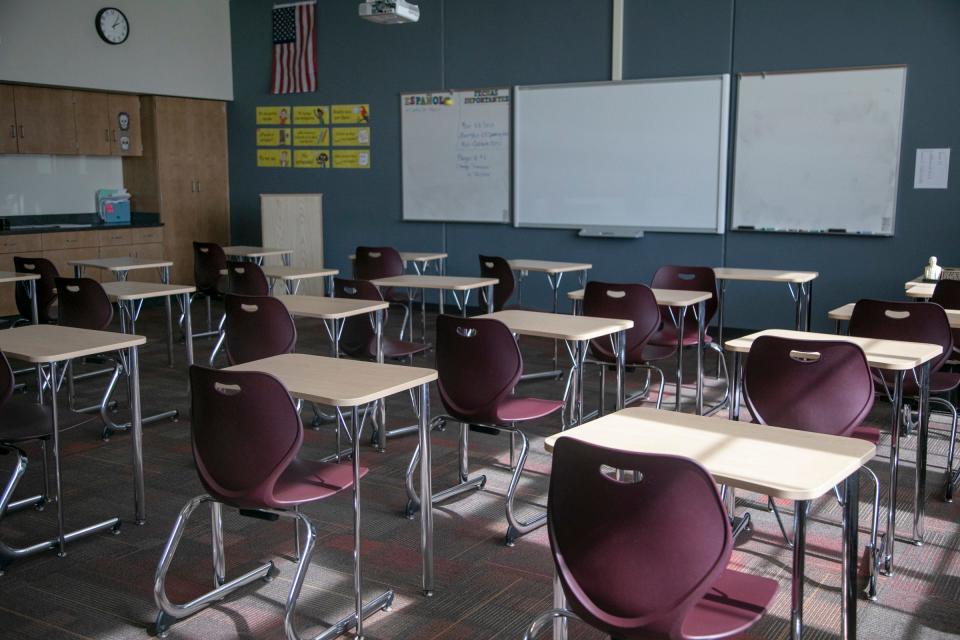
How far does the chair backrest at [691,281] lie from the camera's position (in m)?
5.36

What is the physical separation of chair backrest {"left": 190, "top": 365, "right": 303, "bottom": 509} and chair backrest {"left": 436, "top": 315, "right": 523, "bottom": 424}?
1036 mm

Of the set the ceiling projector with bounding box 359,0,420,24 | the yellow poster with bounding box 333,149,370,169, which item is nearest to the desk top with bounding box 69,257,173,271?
the ceiling projector with bounding box 359,0,420,24

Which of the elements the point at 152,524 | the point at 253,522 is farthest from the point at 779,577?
the point at 152,524

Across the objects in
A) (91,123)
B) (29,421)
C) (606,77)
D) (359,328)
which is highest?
(606,77)

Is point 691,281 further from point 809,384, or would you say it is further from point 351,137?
point 351,137

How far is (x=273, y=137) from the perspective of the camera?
1032 cm

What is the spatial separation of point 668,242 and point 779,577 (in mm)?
5089

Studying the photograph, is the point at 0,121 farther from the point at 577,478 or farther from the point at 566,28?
the point at 577,478

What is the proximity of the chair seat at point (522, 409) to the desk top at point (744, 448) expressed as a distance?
3.44 ft

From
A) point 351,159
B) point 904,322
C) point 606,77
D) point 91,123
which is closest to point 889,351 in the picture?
point 904,322

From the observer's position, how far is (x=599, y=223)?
8.16 meters

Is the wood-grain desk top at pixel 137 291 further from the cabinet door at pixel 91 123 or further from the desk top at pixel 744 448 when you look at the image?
the cabinet door at pixel 91 123

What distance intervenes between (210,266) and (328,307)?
11.8ft

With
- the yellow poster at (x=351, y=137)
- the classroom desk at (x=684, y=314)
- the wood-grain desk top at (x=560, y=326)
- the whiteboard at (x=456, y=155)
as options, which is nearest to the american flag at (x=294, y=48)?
the yellow poster at (x=351, y=137)
